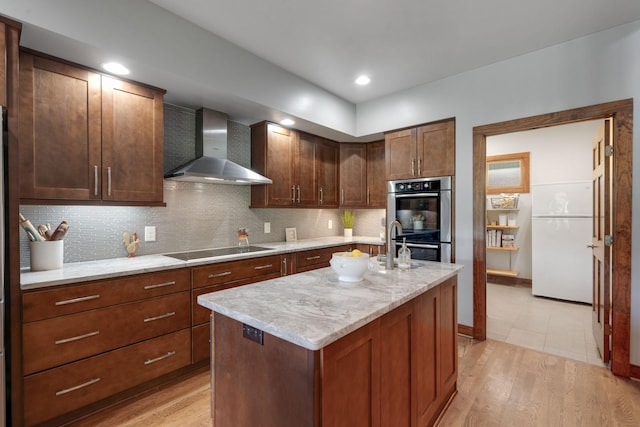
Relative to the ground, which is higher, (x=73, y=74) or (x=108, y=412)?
(x=73, y=74)

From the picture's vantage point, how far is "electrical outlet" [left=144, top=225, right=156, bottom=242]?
2623 millimetres

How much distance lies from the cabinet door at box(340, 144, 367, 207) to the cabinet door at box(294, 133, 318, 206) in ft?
1.77

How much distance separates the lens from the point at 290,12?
7.04 feet

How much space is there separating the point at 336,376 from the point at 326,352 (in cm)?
12

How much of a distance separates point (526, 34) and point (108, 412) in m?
4.21

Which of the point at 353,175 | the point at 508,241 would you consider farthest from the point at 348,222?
the point at 508,241

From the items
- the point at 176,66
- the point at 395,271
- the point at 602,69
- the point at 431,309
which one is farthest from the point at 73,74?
the point at 602,69

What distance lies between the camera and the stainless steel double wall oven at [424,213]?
3.22 metres

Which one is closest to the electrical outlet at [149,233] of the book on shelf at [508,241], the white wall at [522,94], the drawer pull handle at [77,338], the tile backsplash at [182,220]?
the tile backsplash at [182,220]

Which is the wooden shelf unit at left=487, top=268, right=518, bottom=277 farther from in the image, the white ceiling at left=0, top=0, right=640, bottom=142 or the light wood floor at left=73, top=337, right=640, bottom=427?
the white ceiling at left=0, top=0, right=640, bottom=142

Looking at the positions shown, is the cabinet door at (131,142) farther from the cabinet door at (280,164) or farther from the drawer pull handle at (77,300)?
the cabinet door at (280,164)

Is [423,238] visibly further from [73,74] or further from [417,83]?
[73,74]

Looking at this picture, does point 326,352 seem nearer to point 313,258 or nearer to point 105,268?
point 105,268

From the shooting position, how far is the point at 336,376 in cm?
102
